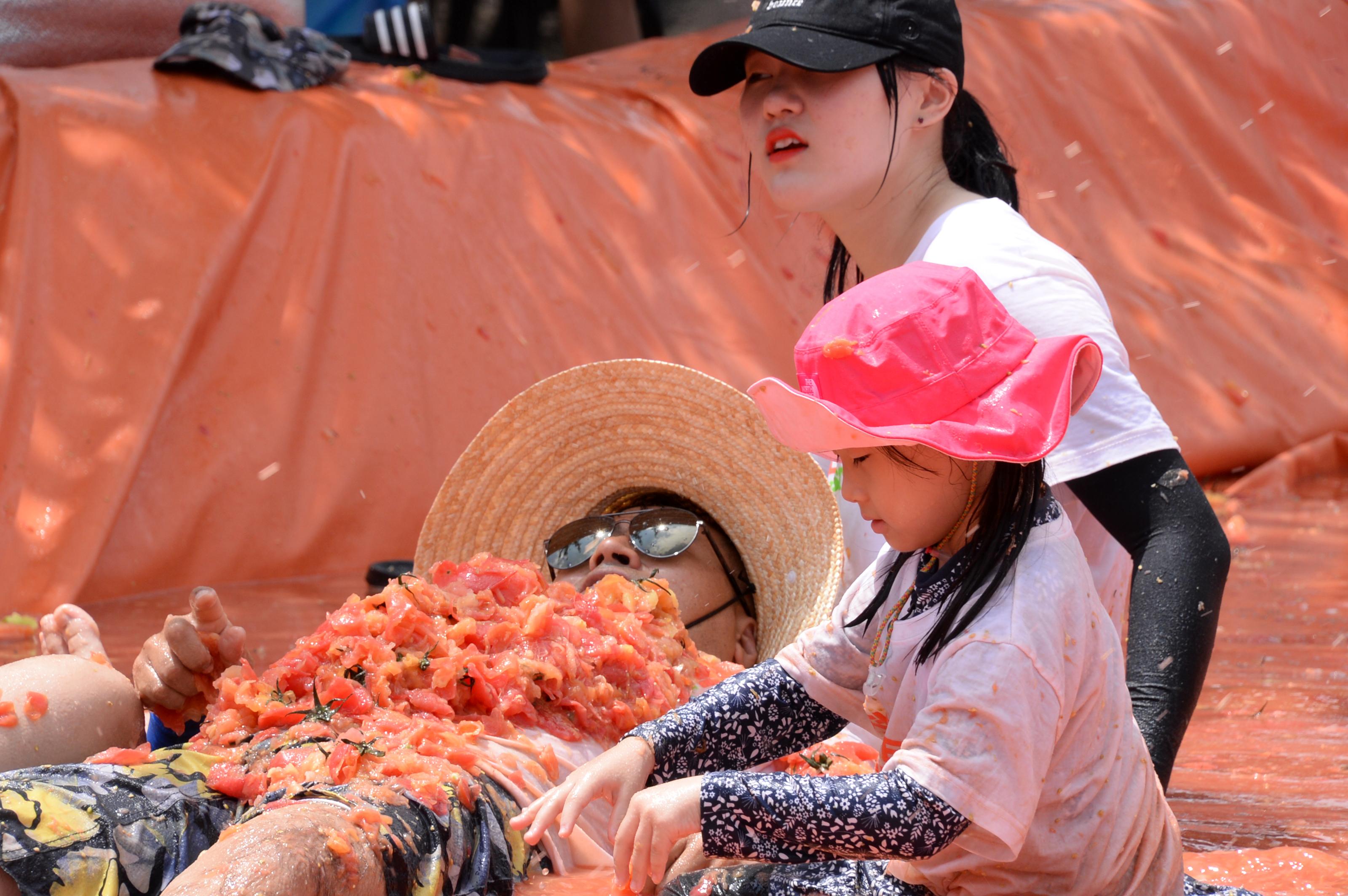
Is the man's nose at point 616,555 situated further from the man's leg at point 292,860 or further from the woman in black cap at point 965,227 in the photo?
the man's leg at point 292,860

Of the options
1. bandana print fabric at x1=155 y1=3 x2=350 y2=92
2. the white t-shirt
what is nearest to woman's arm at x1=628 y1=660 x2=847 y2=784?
the white t-shirt

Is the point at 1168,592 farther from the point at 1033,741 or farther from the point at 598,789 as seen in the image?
the point at 598,789

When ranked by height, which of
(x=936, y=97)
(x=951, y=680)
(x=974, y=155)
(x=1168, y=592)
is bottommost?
(x=1168, y=592)

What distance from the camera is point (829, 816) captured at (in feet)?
4.83

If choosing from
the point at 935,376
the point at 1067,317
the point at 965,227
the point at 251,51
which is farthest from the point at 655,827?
the point at 251,51

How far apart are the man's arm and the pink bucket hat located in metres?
4.10

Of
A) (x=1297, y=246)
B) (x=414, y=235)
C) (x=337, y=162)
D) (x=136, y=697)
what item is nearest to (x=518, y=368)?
(x=414, y=235)

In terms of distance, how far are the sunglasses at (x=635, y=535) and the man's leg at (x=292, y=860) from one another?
1.16 m

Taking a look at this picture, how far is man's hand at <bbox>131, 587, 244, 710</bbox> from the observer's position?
2.23m

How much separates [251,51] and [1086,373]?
3.92m

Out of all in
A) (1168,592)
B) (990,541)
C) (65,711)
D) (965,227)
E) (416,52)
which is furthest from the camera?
(416,52)

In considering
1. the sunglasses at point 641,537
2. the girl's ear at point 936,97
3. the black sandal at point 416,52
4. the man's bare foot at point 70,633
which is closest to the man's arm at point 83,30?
the black sandal at point 416,52

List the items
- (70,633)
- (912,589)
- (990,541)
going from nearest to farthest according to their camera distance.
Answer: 1. (990,541)
2. (912,589)
3. (70,633)

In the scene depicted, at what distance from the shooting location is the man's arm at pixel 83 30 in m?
4.62
